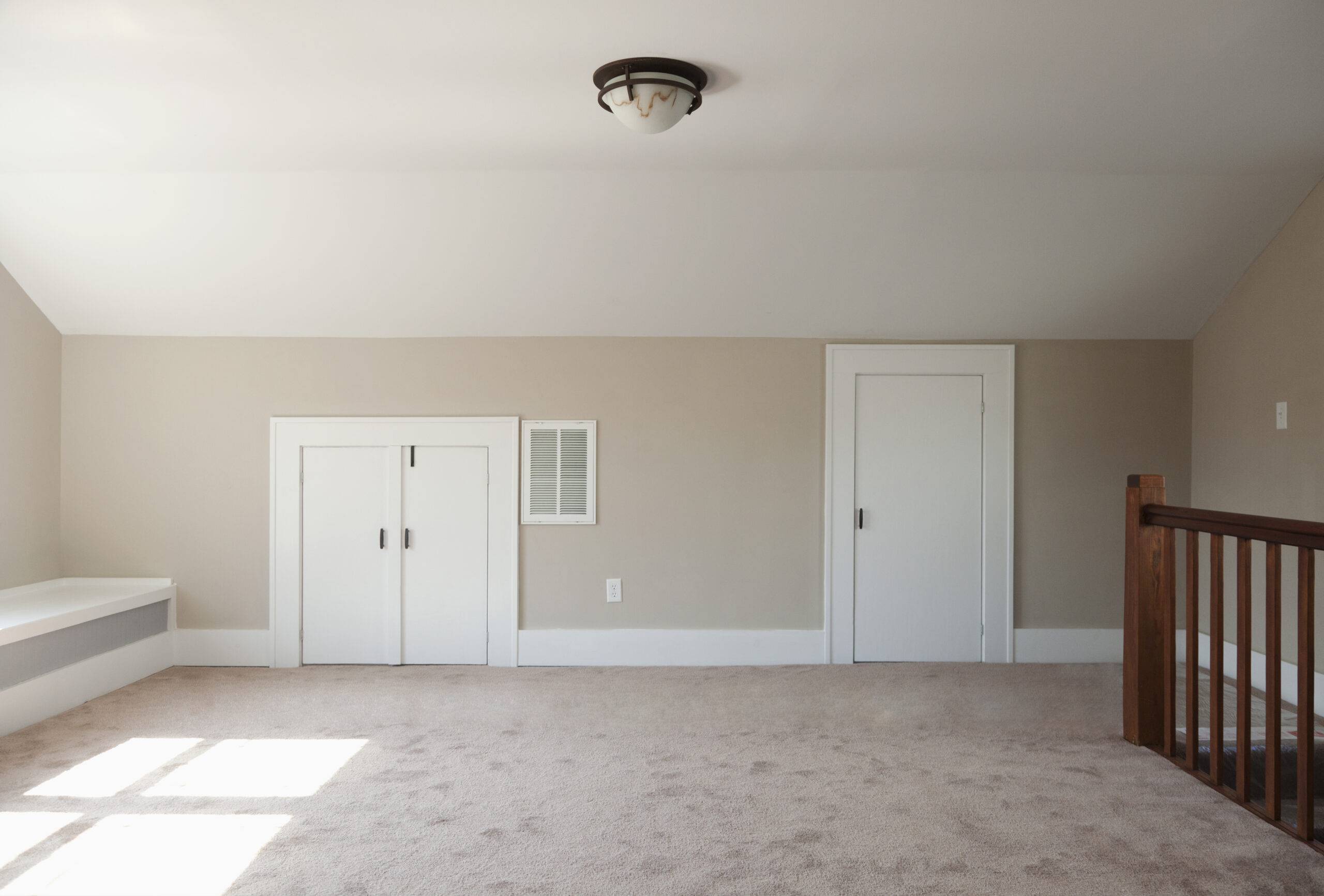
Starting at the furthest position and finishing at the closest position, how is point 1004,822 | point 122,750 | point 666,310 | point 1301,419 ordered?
point 666,310 < point 1301,419 < point 122,750 < point 1004,822

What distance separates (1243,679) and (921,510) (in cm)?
192

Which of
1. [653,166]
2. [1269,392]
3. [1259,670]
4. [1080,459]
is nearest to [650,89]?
[653,166]

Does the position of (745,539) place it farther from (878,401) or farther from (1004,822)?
(1004,822)

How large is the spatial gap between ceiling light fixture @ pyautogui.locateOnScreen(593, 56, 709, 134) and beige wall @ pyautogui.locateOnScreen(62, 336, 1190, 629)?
1.75m

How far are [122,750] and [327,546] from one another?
56.2 inches

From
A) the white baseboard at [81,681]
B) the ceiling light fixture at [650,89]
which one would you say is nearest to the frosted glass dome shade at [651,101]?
the ceiling light fixture at [650,89]

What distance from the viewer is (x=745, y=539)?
4.46m

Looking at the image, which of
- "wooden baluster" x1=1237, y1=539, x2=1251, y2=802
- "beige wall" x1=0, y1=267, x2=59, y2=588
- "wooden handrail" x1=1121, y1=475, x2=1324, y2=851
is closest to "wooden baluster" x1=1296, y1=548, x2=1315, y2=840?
"wooden handrail" x1=1121, y1=475, x2=1324, y2=851

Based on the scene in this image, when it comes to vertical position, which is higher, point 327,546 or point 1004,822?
point 327,546

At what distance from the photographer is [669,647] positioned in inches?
174

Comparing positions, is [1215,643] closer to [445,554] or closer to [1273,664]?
[1273,664]

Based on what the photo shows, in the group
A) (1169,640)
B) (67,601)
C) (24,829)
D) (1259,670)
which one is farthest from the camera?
(1259,670)

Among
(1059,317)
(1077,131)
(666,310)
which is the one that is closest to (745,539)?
(666,310)

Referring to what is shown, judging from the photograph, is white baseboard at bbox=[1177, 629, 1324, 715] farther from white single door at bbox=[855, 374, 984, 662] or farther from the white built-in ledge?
the white built-in ledge
